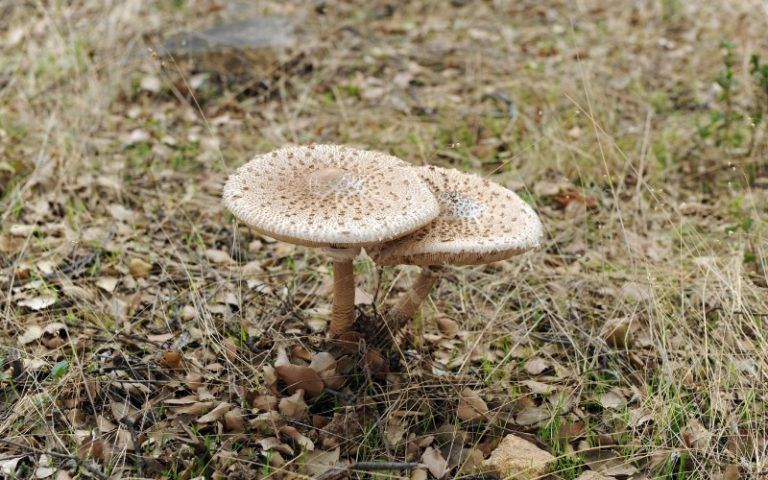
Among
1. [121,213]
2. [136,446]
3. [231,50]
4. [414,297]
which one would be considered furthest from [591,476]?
[231,50]

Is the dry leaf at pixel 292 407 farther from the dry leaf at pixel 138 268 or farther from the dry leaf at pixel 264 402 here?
the dry leaf at pixel 138 268

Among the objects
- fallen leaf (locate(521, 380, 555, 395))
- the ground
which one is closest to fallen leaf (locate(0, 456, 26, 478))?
the ground

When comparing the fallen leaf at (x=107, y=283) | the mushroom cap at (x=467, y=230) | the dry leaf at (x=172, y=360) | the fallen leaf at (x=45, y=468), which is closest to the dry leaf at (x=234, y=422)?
the dry leaf at (x=172, y=360)

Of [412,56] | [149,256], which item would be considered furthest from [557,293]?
[412,56]

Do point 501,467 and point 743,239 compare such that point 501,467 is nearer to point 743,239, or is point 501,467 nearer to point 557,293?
point 557,293

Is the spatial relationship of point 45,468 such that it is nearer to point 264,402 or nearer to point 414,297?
point 264,402

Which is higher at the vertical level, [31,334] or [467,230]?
[467,230]

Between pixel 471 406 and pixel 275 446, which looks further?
pixel 471 406
